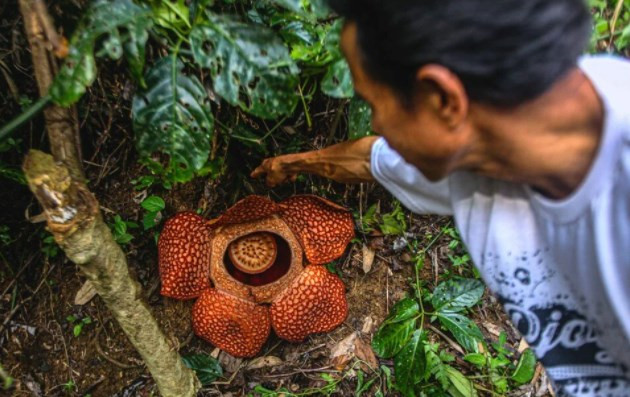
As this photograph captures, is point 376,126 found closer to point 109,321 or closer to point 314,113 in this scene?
point 314,113

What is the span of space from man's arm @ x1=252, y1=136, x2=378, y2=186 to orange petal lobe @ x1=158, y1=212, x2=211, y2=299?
329 mm

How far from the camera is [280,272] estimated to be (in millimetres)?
2301

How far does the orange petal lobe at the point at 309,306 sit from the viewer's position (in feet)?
6.88

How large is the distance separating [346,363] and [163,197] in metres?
1.05

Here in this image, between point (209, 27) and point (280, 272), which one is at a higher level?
point (209, 27)

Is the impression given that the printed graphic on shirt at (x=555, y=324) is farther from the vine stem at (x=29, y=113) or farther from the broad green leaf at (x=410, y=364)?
the vine stem at (x=29, y=113)

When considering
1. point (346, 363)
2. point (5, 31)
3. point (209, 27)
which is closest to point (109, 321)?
point (346, 363)

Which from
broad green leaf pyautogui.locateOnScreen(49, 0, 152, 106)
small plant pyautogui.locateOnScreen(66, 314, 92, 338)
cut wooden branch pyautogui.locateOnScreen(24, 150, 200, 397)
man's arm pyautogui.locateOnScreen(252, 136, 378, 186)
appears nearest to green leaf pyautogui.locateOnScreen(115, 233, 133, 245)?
small plant pyautogui.locateOnScreen(66, 314, 92, 338)

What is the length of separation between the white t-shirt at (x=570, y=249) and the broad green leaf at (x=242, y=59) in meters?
0.40

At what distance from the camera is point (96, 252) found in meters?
1.42

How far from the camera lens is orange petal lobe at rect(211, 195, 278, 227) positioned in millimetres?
1978

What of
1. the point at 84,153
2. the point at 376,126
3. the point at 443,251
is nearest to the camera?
the point at 376,126

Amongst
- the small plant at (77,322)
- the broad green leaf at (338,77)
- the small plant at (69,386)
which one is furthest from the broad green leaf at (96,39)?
the small plant at (69,386)

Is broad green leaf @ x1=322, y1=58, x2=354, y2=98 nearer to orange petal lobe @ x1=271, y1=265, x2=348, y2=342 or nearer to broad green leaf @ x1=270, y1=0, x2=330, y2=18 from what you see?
broad green leaf @ x1=270, y1=0, x2=330, y2=18
